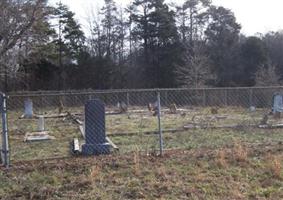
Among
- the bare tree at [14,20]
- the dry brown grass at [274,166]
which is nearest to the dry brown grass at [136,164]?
the dry brown grass at [274,166]

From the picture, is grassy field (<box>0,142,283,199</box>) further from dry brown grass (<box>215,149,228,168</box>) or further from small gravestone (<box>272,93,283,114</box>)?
small gravestone (<box>272,93,283,114</box>)

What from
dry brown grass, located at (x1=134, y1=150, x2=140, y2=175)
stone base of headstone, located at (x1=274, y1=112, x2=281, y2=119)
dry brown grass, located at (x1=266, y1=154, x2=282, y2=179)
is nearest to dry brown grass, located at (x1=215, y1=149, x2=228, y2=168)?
dry brown grass, located at (x1=266, y1=154, x2=282, y2=179)

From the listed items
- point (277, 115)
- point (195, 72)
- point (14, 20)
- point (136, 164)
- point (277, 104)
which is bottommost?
point (136, 164)

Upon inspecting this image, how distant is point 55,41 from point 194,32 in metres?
Answer: 16.4

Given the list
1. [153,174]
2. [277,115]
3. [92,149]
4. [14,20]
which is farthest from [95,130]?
[14,20]

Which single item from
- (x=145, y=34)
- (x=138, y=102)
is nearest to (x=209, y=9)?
(x=145, y=34)

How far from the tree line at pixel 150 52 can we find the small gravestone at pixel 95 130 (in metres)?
36.1

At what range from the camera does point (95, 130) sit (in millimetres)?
11258

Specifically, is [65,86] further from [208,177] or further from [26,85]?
[208,177]

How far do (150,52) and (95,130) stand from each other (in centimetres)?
4904

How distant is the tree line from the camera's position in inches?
2067

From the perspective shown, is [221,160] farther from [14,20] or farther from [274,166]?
[14,20]

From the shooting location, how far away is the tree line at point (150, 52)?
52500 millimetres

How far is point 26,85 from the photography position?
53375 mm
